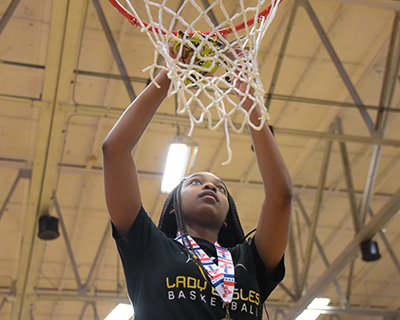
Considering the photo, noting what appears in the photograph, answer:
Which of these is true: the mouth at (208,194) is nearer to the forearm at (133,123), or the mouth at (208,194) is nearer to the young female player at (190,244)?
the young female player at (190,244)

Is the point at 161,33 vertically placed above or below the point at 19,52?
below

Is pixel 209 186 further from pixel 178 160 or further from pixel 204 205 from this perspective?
pixel 178 160

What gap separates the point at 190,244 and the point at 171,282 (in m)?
0.20

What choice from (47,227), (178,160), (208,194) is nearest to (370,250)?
(178,160)

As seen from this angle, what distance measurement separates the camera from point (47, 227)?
8320 mm

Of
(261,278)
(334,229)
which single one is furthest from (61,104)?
(334,229)

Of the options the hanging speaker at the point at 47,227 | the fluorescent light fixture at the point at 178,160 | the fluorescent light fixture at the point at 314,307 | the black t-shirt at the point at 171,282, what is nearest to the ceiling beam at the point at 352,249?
the fluorescent light fixture at the point at 314,307

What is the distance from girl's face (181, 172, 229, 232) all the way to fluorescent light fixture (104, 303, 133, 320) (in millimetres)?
9615

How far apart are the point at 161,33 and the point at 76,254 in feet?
29.0

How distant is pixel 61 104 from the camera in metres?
6.79

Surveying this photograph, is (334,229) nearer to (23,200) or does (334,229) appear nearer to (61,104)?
(23,200)

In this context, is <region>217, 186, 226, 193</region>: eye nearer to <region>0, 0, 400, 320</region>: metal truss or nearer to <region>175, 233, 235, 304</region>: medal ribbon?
<region>175, 233, 235, 304</region>: medal ribbon

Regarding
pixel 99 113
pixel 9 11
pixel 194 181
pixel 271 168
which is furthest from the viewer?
pixel 99 113

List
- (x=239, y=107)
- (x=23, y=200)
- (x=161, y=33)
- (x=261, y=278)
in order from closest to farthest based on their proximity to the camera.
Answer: (x=261, y=278) → (x=239, y=107) → (x=161, y=33) → (x=23, y=200)
